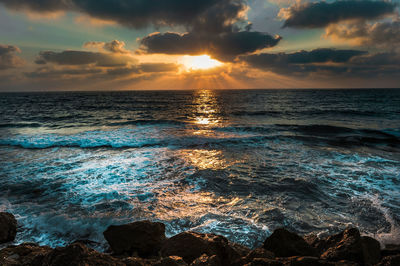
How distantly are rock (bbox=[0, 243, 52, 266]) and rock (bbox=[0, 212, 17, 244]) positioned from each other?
1.44 m

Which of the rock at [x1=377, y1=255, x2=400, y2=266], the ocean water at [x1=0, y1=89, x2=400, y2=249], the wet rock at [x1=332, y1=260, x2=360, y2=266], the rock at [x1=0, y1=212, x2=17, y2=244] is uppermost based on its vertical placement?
the rock at [x1=377, y1=255, x2=400, y2=266]

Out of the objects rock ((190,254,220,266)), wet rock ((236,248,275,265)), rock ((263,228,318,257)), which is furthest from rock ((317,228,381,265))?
rock ((190,254,220,266))

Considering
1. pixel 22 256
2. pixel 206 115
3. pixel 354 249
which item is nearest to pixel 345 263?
pixel 354 249

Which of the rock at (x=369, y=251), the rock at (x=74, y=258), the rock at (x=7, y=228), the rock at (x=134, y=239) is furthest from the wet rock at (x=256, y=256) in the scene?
the rock at (x=7, y=228)

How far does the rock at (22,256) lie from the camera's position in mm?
2861

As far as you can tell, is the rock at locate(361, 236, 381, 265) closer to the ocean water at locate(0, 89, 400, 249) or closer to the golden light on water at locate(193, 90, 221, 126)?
the ocean water at locate(0, 89, 400, 249)

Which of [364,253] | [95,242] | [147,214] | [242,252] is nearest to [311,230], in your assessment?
[364,253]

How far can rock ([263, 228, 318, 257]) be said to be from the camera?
3500mm

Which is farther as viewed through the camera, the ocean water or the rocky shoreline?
the ocean water

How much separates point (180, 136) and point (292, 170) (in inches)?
360

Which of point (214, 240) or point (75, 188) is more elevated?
point (214, 240)

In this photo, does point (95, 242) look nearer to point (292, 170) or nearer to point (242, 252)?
point (242, 252)

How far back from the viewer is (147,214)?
547cm

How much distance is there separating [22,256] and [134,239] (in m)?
1.63
